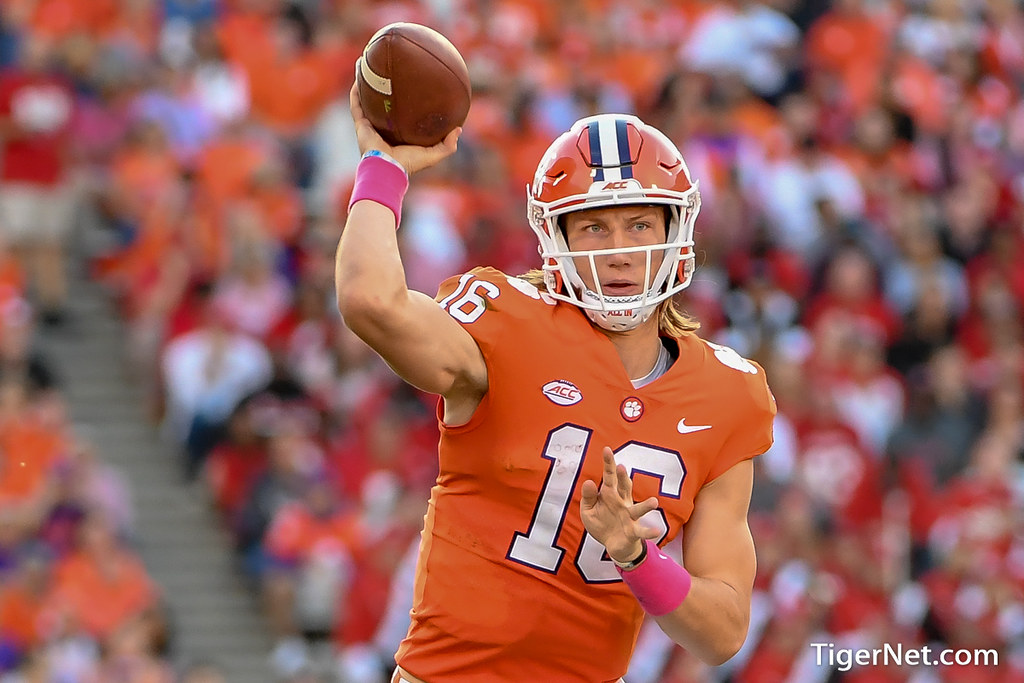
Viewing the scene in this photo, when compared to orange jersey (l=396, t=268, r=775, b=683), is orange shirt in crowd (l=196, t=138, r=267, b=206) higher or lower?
lower

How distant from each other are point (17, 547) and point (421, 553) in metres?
4.74

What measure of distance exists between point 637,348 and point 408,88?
0.78 m

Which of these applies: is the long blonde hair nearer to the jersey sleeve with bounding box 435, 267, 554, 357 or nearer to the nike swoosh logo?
the jersey sleeve with bounding box 435, 267, 554, 357

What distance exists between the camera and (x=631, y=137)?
364 cm

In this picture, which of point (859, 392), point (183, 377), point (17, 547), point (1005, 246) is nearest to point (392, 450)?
point (183, 377)

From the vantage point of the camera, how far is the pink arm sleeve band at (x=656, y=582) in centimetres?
323

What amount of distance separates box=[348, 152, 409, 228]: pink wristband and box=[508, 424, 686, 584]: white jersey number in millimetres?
594

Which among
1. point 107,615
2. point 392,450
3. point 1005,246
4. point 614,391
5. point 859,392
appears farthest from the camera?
point 1005,246

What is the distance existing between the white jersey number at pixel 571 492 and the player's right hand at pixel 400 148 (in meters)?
0.63

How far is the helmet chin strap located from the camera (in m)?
3.53

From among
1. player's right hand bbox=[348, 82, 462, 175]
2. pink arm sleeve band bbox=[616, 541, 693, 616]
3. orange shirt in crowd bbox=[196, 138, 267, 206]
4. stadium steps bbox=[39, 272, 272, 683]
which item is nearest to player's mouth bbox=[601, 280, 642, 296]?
player's right hand bbox=[348, 82, 462, 175]

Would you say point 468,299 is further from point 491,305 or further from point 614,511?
point 614,511

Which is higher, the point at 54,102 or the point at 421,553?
the point at 421,553

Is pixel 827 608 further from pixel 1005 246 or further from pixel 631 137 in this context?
pixel 631 137
